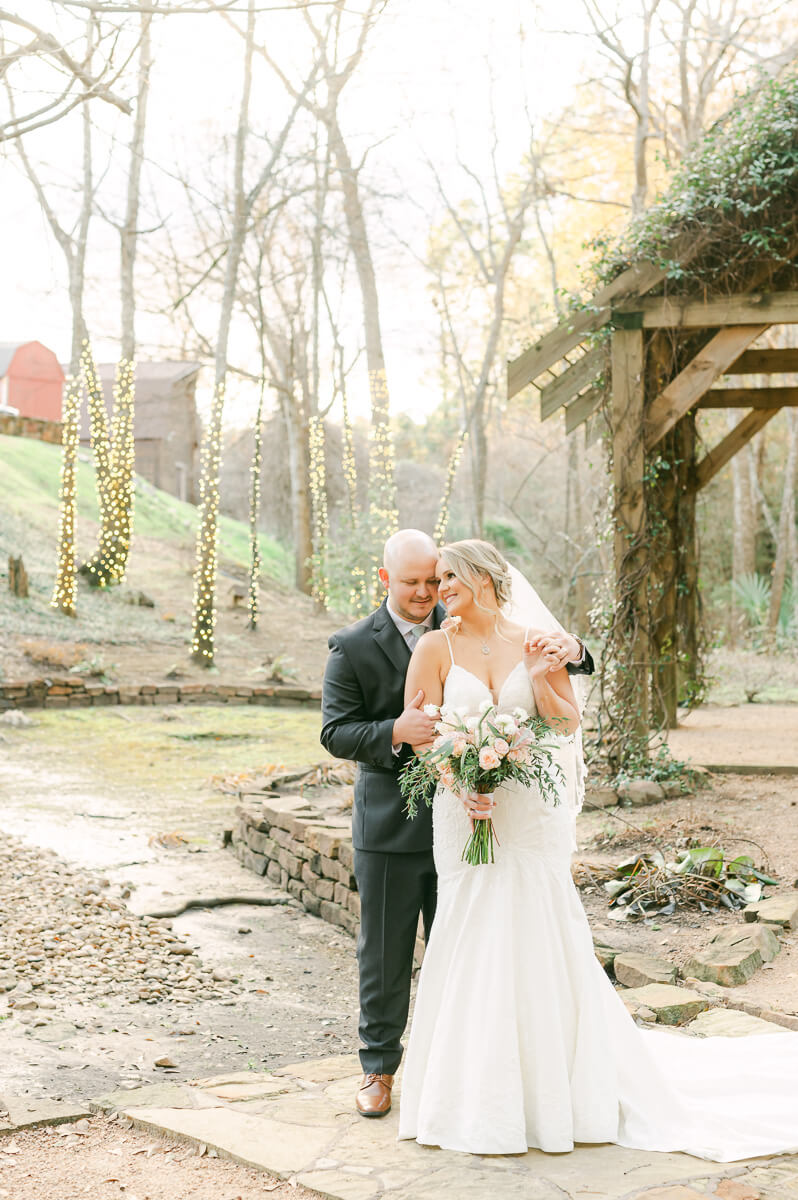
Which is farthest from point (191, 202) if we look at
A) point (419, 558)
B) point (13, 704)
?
point (419, 558)

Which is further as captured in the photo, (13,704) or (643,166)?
(643,166)

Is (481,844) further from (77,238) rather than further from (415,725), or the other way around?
(77,238)

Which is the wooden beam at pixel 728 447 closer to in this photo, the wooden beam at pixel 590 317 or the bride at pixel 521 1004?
the wooden beam at pixel 590 317

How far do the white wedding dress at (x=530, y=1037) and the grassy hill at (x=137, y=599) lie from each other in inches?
499

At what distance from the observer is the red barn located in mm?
36719

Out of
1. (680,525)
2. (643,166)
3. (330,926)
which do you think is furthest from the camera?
(643,166)

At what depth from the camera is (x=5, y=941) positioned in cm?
586

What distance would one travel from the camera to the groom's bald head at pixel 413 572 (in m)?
3.64

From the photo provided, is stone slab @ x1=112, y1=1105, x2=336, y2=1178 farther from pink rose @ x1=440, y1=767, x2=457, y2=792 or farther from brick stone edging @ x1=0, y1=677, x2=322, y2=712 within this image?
brick stone edging @ x1=0, y1=677, x2=322, y2=712

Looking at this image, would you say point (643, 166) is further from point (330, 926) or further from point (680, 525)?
point (330, 926)

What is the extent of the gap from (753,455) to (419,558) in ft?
66.5

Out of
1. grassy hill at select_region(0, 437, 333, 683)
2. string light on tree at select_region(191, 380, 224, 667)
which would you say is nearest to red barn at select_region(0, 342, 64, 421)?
grassy hill at select_region(0, 437, 333, 683)

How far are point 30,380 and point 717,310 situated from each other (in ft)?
107

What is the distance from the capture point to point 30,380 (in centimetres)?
3731
